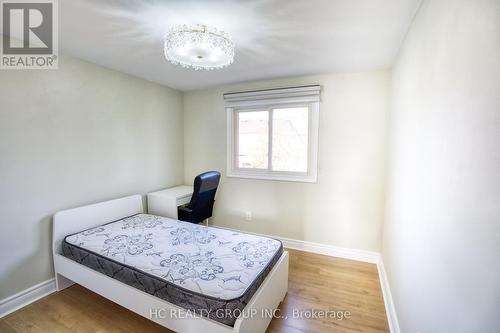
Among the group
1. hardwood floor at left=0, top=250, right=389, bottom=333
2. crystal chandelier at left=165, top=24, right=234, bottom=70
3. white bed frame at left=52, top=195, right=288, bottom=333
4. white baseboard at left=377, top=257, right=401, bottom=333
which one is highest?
crystal chandelier at left=165, top=24, right=234, bottom=70

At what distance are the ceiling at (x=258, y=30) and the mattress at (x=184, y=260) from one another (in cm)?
175

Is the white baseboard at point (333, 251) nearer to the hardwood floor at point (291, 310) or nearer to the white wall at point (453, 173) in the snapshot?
the hardwood floor at point (291, 310)

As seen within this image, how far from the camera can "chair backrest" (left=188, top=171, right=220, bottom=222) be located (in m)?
2.51

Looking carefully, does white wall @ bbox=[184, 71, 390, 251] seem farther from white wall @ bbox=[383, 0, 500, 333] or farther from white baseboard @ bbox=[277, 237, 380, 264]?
white wall @ bbox=[383, 0, 500, 333]

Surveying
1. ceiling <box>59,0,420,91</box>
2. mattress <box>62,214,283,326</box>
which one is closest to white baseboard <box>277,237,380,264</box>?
mattress <box>62,214,283,326</box>

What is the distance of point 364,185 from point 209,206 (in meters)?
1.97

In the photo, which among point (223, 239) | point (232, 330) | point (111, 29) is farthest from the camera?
point (223, 239)

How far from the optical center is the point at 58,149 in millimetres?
2098

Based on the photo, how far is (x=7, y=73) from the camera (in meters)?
1.77

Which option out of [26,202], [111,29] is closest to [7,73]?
[111,29]

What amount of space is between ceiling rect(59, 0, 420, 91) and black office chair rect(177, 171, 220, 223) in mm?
1311

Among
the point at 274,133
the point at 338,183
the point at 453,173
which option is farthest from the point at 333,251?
the point at 453,173

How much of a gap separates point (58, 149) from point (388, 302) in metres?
3.31

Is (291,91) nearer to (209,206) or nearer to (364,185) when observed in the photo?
(364,185)
